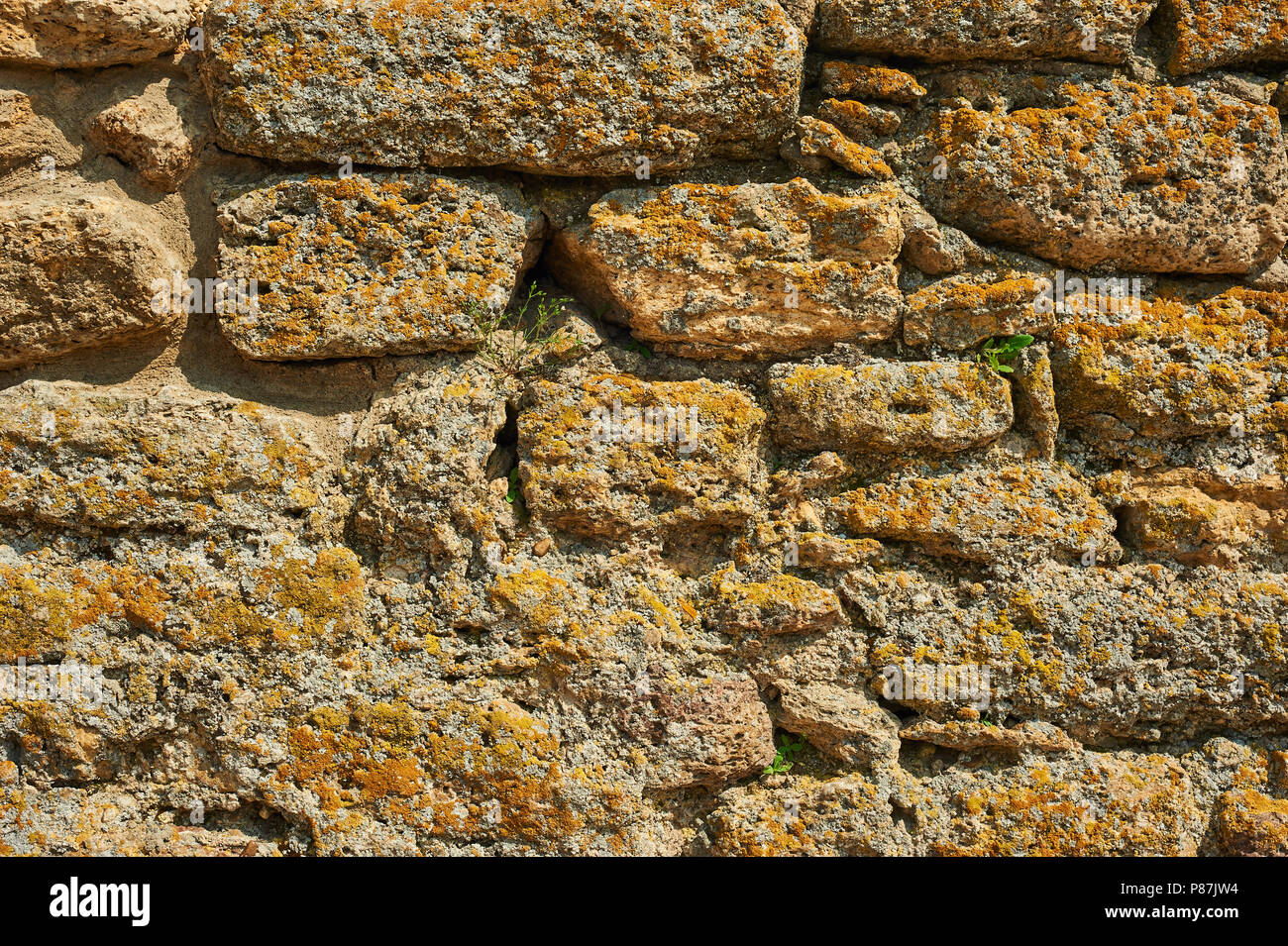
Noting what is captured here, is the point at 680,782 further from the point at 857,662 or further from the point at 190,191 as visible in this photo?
the point at 190,191

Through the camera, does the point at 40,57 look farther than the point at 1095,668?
No

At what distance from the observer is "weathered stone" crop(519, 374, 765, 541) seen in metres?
2.22

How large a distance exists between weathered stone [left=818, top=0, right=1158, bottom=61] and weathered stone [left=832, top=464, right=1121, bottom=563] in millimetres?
1044

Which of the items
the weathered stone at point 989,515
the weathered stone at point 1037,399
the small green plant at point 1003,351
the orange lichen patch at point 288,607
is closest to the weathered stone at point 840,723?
the weathered stone at point 989,515

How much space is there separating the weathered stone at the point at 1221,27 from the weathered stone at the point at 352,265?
1.83 metres

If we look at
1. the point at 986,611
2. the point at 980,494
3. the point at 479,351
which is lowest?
the point at 986,611

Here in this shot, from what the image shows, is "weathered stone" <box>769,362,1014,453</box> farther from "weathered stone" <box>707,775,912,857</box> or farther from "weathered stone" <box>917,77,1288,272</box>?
"weathered stone" <box>707,775,912,857</box>

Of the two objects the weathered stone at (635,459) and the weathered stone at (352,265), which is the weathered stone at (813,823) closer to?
the weathered stone at (635,459)

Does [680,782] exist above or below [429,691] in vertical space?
below

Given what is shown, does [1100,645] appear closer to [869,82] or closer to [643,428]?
[643,428]

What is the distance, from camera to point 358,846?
2.08m

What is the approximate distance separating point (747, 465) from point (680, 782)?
754mm
